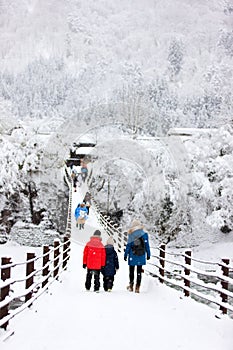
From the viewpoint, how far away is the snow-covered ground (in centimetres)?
559

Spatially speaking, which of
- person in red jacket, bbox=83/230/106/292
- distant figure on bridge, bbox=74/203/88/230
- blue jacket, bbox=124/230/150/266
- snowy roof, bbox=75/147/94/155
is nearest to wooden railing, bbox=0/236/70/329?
person in red jacket, bbox=83/230/106/292

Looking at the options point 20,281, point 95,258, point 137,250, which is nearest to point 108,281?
point 95,258

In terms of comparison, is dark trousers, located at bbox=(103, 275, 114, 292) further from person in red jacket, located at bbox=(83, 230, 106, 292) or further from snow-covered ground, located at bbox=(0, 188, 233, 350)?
snow-covered ground, located at bbox=(0, 188, 233, 350)

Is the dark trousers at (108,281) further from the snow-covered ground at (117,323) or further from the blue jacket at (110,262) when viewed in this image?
the snow-covered ground at (117,323)

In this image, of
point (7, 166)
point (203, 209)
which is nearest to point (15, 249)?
point (7, 166)

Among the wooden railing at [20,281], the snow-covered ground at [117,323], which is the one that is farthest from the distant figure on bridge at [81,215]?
the snow-covered ground at [117,323]

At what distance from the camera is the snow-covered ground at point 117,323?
559cm

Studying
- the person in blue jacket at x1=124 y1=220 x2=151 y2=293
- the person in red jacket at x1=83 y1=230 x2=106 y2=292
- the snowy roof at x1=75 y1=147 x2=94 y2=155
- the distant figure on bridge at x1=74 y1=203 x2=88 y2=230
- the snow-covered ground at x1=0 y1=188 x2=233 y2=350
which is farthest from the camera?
the snowy roof at x1=75 y1=147 x2=94 y2=155

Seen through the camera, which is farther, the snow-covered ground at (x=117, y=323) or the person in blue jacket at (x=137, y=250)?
the person in blue jacket at (x=137, y=250)

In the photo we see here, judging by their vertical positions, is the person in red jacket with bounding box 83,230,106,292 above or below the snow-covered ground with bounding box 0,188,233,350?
above

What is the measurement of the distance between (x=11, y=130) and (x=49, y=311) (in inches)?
1379

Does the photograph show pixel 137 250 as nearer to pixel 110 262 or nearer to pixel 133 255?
pixel 133 255

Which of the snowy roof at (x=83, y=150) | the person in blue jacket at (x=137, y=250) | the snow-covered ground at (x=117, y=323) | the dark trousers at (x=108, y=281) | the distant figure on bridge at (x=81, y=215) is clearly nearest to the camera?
the snow-covered ground at (x=117, y=323)

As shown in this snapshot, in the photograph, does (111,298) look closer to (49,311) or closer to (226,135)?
(49,311)
